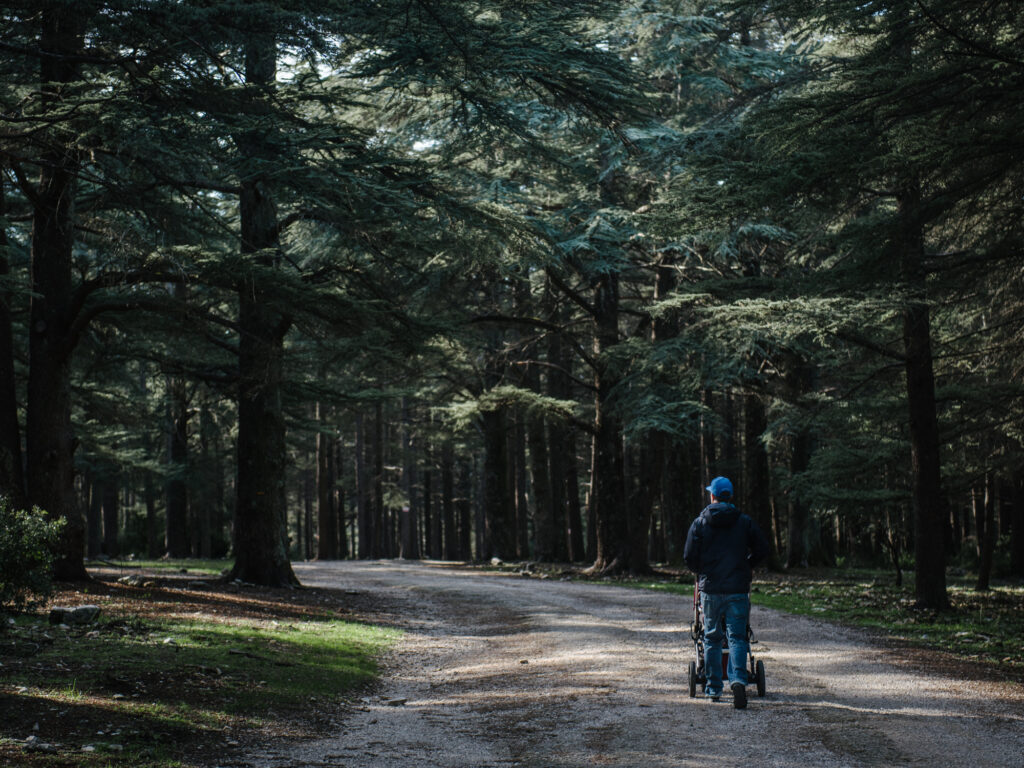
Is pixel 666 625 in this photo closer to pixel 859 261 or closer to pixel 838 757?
pixel 859 261

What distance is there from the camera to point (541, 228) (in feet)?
64.4

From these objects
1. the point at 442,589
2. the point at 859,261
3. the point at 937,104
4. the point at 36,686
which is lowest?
the point at 442,589

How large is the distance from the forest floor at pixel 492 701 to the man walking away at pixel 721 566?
482mm

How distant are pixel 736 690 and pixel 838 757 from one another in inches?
58.0

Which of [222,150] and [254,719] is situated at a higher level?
[222,150]

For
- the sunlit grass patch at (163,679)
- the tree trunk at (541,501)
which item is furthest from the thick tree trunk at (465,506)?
the sunlit grass patch at (163,679)

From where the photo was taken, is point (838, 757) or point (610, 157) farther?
point (610, 157)

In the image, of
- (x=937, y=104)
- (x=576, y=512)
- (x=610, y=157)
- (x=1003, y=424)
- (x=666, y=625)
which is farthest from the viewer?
(x=576, y=512)

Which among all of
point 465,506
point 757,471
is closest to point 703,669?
point 757,471

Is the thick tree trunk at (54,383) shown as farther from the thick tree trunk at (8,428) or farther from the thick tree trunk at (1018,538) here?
the thick tree trunk at (1018,538)

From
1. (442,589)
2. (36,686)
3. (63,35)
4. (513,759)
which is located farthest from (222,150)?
(442,589)

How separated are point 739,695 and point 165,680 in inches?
198

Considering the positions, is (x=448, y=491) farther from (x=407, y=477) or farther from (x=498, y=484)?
(x=498, y=484)

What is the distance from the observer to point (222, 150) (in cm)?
1015
